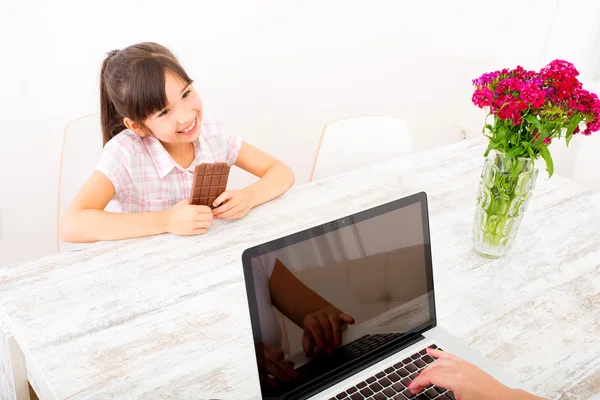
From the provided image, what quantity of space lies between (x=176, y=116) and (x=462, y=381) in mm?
947

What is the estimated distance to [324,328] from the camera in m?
0.87

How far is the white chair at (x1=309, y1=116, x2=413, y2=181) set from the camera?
1.84 m

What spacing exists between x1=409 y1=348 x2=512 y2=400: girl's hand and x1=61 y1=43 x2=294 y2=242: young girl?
0.62 meters

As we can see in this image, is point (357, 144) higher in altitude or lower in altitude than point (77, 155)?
lower

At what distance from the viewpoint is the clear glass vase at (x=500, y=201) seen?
3.74 feet

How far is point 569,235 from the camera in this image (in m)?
1.35

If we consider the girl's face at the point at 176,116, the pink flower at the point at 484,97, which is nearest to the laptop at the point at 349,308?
the pink flower at the point at 484,97

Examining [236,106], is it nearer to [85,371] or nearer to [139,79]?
[139,79]

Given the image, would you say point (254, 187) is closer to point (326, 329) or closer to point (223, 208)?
point (223, 208)

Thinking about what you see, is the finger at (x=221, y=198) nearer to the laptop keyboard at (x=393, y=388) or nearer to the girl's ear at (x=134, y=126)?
the girl's ear at (x=134, y=126)

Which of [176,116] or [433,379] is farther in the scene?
[176,116]

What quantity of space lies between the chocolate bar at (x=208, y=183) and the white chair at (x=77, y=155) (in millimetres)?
512

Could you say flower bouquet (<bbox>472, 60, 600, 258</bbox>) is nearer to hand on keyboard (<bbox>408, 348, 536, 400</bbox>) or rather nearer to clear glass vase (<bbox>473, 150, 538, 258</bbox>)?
clear glass vase (<bbox>473, 150, 538, 258</bbox>)

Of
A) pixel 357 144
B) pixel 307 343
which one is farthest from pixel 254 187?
pixel 307 343
